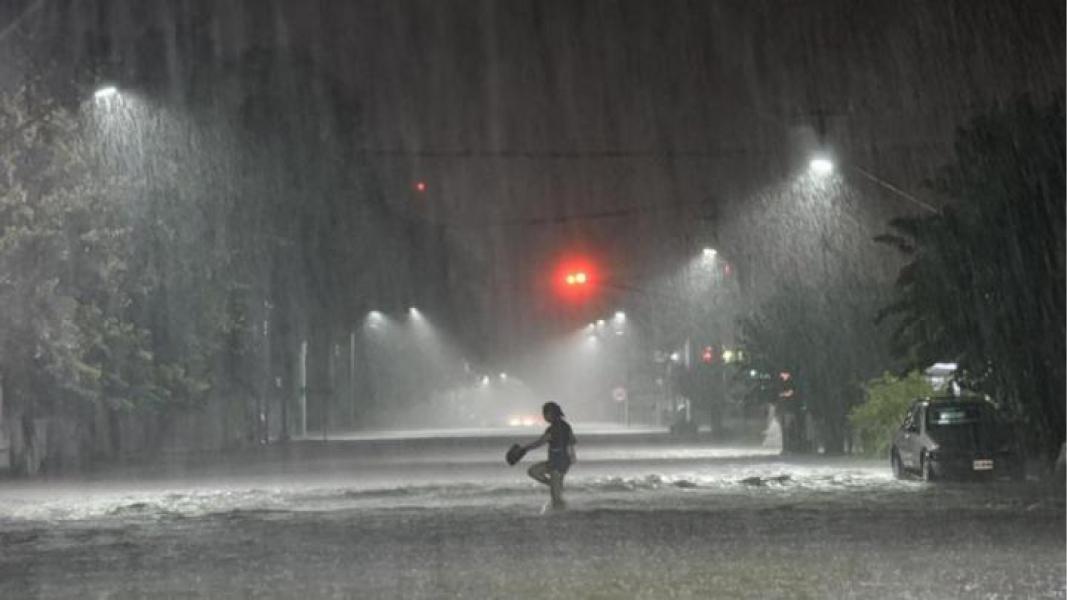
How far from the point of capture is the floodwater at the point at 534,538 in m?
15.4

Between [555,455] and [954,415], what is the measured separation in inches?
462

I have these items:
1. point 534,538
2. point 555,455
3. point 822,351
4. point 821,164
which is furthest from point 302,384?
point 534,538

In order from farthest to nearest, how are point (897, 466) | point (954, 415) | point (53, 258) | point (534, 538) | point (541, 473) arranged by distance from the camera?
point (53, 258) < point (897, 466) < point (954, 415) < point (541, 473) < point (534, 538)

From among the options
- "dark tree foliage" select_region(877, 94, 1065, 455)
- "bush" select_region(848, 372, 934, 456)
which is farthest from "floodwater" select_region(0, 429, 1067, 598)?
"bush" select_region(848, 372, 934, 456)

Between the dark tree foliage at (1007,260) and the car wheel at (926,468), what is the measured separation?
245 cm

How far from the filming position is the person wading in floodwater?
26.1 metres

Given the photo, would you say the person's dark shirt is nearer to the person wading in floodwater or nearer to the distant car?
the person wading in floodwater

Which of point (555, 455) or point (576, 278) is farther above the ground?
point (576, 278)

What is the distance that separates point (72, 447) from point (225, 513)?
1257 inches

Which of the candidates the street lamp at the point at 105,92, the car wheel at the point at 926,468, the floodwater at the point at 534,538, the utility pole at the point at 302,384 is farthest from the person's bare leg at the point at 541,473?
the utility pole at the point at 302,384

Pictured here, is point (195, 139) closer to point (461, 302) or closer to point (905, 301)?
point (905, 301)

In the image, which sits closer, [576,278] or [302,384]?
[576,278]

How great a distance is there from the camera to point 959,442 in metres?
33.8

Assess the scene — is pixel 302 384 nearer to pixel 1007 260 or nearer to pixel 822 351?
pixel 822 351
